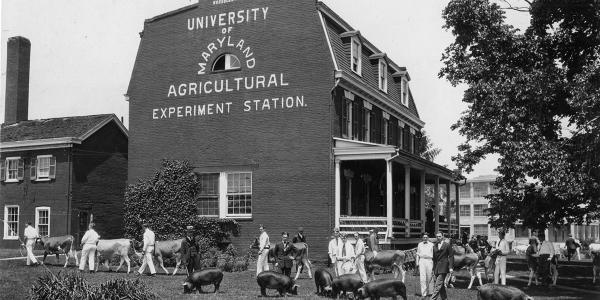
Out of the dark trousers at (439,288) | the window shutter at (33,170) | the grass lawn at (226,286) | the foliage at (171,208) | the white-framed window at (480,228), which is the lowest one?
the white-framed window at (480,228)

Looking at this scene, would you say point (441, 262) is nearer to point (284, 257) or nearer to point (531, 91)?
point (284, 257)

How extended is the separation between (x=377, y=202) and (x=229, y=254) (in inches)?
353

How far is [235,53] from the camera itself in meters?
28.3

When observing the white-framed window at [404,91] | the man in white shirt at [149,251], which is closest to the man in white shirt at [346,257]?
the man in white shirt at [149,251]

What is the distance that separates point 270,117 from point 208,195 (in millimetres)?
4245

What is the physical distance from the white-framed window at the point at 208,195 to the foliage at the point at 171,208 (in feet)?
0.94

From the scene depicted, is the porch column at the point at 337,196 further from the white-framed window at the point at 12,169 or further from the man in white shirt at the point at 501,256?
the white-framed window at the point at 12,169

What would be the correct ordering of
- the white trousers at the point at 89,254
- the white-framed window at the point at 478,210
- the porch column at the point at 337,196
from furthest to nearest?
1. the white-framed window at the point at 478,210
2. the porch column at the point at 337,196
3. the white trousers at the point at 89,254

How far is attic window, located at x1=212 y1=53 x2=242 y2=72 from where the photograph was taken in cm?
2867

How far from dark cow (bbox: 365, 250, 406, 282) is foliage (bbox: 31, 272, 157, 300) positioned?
8203 mm

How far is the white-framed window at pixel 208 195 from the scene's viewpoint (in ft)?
90.7

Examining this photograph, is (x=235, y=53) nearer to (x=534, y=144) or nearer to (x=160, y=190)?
(x=160, y=190)

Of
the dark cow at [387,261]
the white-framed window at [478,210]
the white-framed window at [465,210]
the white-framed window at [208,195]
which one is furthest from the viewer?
the white-framed window at [465,210]

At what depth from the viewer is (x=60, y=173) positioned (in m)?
33.5
